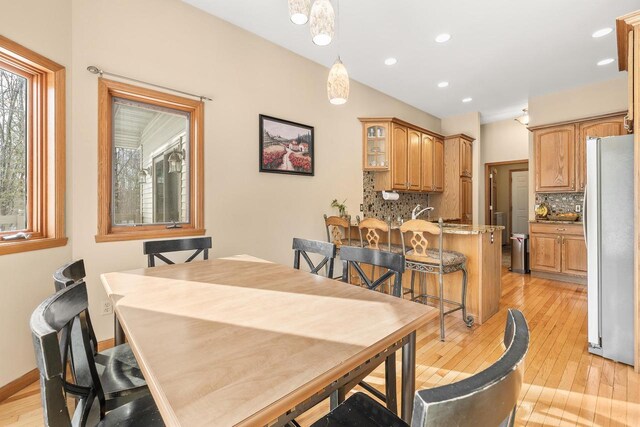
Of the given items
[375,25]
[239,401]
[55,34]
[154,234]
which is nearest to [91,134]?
[55,34]

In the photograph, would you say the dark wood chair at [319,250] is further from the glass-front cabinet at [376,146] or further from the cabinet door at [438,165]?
the cabinet door at [438,165]

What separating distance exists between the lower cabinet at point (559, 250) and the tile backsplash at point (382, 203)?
1940 mm

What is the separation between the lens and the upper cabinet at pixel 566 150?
4254mm

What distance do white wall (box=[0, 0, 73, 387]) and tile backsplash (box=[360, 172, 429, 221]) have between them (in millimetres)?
3398

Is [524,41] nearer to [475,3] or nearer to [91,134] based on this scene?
[475,3]

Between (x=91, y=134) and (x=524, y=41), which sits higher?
(x=524, y=41)

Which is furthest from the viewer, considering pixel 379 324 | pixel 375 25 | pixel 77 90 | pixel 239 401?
pixel 375 25

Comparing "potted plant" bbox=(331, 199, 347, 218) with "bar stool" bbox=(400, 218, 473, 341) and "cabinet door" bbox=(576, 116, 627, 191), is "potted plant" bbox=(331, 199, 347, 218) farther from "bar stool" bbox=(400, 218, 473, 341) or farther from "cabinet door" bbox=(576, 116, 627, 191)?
Answer: "cabinet door" bbox=(576, 116, 627, 191)

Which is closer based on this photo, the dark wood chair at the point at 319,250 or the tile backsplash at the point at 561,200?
the dark wood chair at the point at 319,250

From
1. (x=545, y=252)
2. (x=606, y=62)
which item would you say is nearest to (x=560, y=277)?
(x=545, y=252)

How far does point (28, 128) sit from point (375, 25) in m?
3.07

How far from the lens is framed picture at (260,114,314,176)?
10.7ft

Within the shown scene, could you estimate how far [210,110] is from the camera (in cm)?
284

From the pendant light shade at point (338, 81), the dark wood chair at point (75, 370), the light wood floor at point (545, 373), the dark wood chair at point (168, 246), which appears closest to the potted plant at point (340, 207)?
the light wood floor at point (545, 373)
